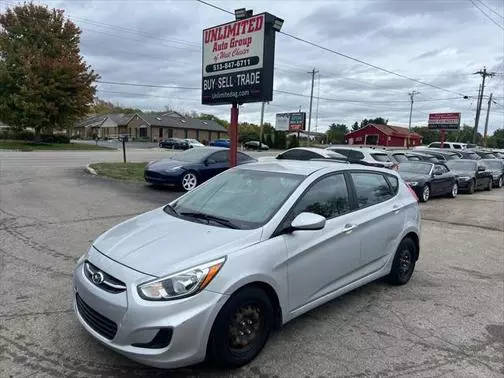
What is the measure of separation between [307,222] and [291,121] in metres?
57.2

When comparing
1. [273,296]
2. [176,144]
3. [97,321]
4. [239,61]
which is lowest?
[176,144]

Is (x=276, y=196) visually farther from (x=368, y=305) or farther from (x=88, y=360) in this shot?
(x=88, y=360)

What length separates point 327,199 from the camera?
14.0 ft

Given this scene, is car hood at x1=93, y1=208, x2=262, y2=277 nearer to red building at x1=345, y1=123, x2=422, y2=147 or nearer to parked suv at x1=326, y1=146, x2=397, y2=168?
parked suv at x1=326, y1=146, x2=397, y2=168

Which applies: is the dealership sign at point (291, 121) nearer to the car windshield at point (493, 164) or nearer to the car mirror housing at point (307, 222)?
the car windshield at point (493, 164)

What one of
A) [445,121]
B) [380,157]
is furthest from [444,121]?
[380,157]

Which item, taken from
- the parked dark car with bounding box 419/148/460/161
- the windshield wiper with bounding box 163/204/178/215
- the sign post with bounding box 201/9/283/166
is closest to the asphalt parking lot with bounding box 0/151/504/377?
Result: the windshield wiper with bounding box 163/204/178/215

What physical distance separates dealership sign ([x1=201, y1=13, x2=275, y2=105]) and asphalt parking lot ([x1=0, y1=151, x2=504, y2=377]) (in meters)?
5.31

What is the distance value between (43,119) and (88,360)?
1531 inches

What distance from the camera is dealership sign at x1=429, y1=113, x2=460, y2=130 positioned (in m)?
45.4

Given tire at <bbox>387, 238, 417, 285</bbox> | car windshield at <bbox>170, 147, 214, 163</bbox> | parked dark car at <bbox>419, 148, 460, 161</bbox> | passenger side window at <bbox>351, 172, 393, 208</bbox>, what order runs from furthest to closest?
parked dark car at <bbox>419, 148, 460, 161</bbox>
car windshield at <bbox>170, 147, 214, 163</bbox>
tire at <bbox>387, 238, 417, 285</bbox>
passenger side window at <bbox>351, 172, 393, 208</bbox>

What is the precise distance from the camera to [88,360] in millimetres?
3311

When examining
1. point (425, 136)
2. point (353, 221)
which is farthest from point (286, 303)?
point (425, 136)

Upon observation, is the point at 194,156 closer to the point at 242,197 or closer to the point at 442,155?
→ the point at 242,197
